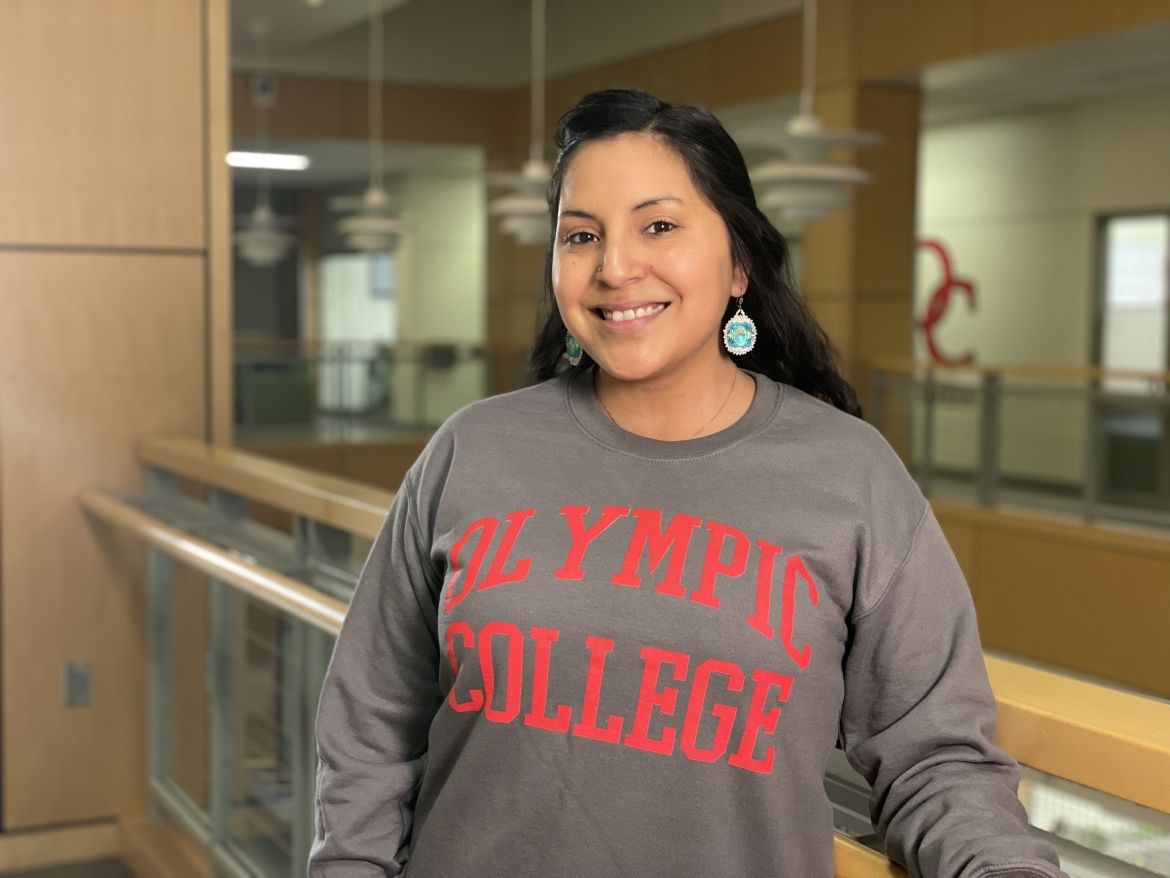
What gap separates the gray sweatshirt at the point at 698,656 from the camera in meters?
1.25

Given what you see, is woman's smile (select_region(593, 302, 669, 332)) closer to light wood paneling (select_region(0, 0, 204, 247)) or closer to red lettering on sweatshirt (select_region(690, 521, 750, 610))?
red lettering on sweatshirt (select_region(690, 521, 750, 610))

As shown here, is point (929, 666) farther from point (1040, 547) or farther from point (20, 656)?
point (1040, 547)

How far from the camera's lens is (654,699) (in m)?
1.26

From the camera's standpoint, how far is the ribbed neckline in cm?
135

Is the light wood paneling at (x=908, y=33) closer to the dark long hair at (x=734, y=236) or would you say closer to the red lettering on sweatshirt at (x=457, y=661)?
the dark long hair at (x=734, y=236)

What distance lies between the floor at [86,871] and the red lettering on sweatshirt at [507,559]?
272cm

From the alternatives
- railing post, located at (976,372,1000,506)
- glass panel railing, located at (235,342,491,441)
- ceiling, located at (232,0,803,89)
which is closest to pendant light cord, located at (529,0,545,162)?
ceiling, located at (232,0,803,89)

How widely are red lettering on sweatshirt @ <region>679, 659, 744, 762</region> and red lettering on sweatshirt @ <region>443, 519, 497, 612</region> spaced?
23cm

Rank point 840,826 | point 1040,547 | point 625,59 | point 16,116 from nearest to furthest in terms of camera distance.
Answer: point 840,826
point 16,116
point 1040,547
point 625,59

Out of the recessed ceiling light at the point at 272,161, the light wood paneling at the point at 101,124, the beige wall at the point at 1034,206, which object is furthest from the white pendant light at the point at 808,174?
the recessed ceiling light at the point at 272,161

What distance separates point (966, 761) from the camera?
1.20m

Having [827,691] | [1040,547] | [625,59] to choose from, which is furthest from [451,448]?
[625,59]

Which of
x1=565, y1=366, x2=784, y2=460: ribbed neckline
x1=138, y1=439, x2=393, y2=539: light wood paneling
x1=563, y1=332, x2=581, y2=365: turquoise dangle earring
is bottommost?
x1=138, y1=439, x2=393, y2=539: light wood paneling

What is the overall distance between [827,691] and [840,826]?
8.3 inches
